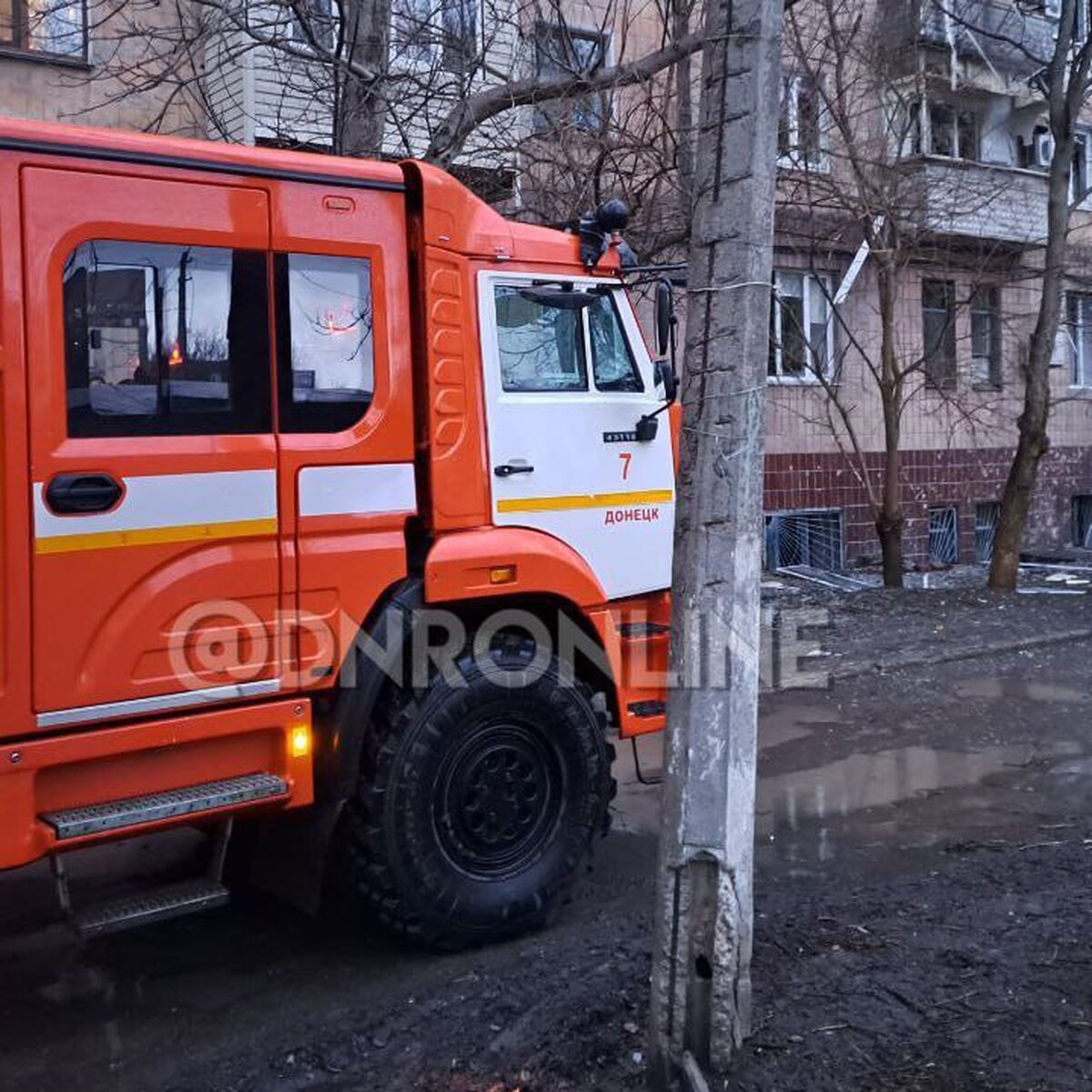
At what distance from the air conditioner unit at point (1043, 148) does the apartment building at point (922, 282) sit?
34 millimetres

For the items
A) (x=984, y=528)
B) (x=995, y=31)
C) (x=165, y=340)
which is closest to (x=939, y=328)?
(x=984, y=528)

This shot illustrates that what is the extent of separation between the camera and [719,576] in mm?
3549

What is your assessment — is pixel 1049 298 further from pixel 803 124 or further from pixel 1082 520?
pixel 1082 520

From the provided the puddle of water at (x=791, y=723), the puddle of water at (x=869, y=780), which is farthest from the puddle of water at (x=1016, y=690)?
the puddle of water at (x=869, y=780)

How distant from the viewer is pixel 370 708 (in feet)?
15.2

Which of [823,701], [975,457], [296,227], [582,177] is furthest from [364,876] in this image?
[975,457]

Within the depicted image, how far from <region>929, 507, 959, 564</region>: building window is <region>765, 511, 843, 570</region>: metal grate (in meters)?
2.22

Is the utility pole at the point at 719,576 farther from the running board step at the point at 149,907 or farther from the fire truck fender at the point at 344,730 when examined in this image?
the running board step at the point at 149,907

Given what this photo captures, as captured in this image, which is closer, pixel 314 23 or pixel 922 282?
pixel 314 23

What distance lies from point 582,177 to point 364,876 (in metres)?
Result: 7.56

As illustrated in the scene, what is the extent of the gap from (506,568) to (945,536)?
628 inches

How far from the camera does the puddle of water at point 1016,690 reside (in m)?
9.76

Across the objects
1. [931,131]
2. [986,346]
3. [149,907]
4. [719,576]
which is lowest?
[149,907]

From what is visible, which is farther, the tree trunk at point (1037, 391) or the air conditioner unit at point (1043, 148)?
the air conditioner unit at point (1043, 148)
